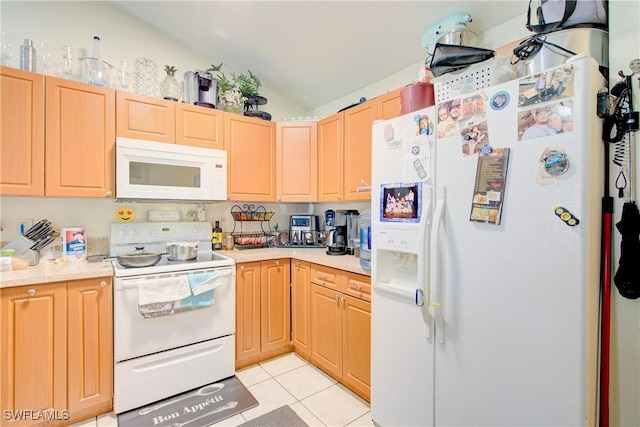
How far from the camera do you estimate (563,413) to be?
1.04m

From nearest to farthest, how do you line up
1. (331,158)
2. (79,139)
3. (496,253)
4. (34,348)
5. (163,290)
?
(496,253)
(34,348)
(163,290)
(79,139)
(331,158)

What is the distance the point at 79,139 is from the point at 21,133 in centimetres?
28

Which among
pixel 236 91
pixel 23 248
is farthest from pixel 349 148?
pixel 23 248

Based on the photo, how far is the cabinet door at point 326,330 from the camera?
2.21 meters

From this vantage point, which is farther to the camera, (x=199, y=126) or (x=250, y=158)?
(x=250, y=158)

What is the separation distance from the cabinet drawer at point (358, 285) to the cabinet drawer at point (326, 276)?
7 centimetres

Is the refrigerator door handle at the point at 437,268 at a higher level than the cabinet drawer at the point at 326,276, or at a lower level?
higher

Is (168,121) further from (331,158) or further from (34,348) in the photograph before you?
(34,348)

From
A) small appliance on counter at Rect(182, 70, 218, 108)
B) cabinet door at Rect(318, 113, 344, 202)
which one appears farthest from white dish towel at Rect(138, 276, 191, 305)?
small appliance on counter at Rect(182, 70, 218, 108)

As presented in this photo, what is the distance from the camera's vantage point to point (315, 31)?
238 centimetres

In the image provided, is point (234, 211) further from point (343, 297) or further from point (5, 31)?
point (5, 31)

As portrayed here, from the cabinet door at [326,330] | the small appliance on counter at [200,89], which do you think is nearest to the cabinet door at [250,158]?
the small appliance on counter at [200,89]

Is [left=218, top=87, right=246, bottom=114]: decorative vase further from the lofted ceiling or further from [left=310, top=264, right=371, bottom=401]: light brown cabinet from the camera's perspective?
[left=310, top=264, right=371, bottom=401]: light brown cabinet

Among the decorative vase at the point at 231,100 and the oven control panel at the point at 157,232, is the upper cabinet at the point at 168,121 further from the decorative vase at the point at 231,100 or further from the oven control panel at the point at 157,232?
the oven control panel at the point at 157,232
